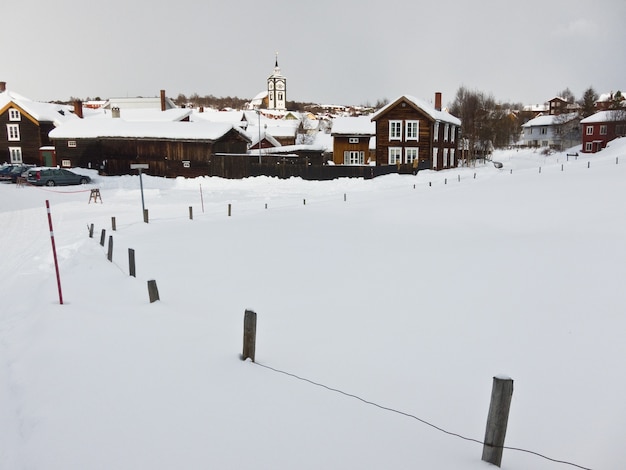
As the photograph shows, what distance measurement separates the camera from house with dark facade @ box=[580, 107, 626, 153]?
209 feet

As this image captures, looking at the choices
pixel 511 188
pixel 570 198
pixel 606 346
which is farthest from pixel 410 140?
pixel 606 346

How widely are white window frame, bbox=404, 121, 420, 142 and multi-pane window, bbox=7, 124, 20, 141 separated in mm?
42391

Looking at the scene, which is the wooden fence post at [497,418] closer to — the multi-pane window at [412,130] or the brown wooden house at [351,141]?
the multi-pane window at [412,130]

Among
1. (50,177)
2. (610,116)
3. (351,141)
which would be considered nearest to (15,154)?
(50,177)

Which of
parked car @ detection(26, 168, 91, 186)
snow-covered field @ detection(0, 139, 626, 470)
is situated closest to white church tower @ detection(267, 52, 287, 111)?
parked car @ detection(26, 168, 91, 186)

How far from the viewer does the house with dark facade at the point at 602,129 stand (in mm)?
63844

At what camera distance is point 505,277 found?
1217 cm

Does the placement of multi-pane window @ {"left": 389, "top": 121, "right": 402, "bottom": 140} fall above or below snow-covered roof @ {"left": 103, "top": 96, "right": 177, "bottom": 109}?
below

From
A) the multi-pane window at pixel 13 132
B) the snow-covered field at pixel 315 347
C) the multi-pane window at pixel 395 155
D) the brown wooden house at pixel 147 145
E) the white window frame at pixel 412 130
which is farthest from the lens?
the multi-pane window at pixel 13 132

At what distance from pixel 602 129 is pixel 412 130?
1453 inches

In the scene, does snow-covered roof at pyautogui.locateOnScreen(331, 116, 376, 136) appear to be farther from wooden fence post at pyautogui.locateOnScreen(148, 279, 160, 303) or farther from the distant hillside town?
wooden fence post at pyautogui.locateOnScreen(148, 279, 160, 303)

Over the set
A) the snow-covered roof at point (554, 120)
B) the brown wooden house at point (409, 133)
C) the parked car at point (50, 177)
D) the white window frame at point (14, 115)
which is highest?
the snow-covered roof at point (554, 120)

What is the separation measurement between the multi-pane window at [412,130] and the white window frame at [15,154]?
1665 inches

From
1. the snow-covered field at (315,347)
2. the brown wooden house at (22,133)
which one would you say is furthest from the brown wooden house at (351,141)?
the snow-covered field at (315,347)
